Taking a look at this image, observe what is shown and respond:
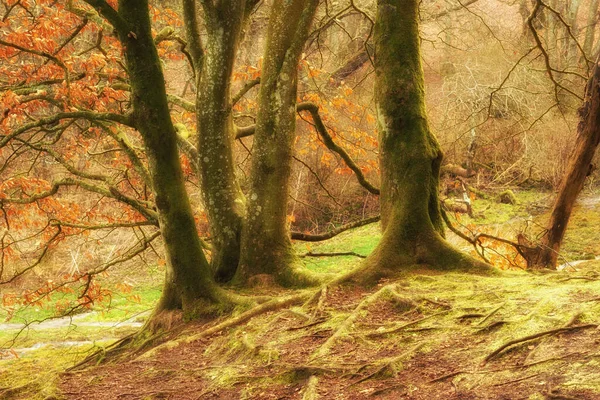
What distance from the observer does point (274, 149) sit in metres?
8.43

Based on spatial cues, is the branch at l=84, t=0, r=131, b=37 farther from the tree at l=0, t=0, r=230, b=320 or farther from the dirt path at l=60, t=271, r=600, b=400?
the dirt path at l=60, t=271, r=600, b=400

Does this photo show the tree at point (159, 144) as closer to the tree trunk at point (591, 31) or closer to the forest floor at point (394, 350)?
the forest floor at point (394, 350)

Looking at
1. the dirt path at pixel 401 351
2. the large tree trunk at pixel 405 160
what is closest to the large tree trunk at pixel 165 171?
the dirt path at pixel 401 351

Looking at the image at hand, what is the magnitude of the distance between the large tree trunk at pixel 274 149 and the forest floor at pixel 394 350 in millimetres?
621

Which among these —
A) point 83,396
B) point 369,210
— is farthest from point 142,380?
point 369,210

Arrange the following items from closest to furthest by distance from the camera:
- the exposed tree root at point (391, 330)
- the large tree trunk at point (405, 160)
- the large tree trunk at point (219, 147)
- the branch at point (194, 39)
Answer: the exposed tree root at point (391, 330), the large tree trunk at point (405, 160), the large tree trunk at point (219, 147), the branch at point (194, 39)

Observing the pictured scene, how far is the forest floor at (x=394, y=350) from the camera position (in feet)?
14.3

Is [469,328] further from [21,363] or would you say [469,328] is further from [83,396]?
[21,363]

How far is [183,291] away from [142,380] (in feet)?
6.98

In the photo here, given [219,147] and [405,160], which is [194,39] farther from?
[405,160]

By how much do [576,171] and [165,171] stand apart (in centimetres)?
612

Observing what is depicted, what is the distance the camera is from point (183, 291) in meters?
8.28

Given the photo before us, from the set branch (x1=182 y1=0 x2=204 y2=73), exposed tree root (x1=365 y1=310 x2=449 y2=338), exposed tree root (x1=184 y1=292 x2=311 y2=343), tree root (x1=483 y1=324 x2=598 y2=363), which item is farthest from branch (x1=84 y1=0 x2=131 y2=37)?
→ tree root (x1=483 y1=324 x2=598 y2=363)

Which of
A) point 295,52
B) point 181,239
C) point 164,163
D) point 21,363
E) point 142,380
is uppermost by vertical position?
point 295,52
